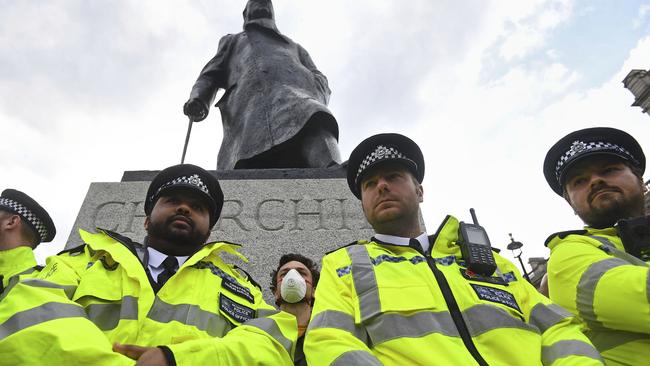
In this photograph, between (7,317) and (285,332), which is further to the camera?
(285,332)

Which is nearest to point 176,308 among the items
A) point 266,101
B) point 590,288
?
point 590,288

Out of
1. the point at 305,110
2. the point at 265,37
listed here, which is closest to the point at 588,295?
the point at 305,110

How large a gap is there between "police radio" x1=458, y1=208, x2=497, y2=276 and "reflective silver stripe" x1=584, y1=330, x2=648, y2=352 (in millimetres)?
496

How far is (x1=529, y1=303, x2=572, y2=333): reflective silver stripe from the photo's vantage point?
1753 mm

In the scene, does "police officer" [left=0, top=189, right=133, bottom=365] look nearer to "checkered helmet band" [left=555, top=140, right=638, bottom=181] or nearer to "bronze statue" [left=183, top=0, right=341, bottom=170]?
"checkered helmet band" [left=555, top=140, right=638, bottom=181]

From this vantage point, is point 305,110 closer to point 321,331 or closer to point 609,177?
point 609,177

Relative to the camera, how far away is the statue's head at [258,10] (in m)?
7.36

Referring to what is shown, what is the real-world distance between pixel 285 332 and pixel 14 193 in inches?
95.8

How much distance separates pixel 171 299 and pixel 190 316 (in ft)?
0.40

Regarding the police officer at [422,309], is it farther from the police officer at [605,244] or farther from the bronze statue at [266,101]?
the bronze statue at [266,101]

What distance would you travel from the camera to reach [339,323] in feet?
5.55

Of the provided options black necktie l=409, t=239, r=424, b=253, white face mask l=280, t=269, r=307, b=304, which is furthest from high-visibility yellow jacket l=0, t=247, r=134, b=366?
black necktie l=409, t=239, r=424, b=253

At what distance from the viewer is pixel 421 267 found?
6.29 feet

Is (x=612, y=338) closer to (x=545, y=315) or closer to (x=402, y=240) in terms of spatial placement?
(x=545, y=315)
